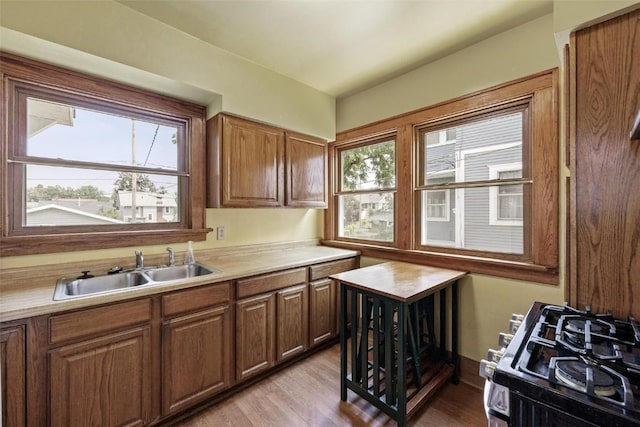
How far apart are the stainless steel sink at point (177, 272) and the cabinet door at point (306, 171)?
1.00m

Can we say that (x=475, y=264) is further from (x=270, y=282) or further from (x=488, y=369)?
(x=270, y=282)

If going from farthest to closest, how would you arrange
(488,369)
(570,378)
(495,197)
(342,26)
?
(495,197), (342,26), (488,369), (570,378)

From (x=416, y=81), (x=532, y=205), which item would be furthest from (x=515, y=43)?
(x=532, y=205)

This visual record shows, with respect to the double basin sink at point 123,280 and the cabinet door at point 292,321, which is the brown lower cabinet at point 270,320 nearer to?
the cabinet door at point 292,321

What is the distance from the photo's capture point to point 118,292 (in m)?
1.50

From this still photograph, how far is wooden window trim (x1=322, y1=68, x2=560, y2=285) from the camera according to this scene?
5.87ft

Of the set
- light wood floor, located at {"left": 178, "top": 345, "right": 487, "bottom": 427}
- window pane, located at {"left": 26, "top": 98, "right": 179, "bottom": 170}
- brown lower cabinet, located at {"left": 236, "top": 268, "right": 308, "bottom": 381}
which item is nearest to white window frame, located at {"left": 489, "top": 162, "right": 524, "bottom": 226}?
light wood floor, located at {"left": 178, "top": 345, "right": 487, "bottom": 427}

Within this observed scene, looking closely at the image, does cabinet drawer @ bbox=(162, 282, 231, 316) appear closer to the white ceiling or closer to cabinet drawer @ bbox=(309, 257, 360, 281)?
cabinet drawer @ bbox=(309, 257, 360, 281)

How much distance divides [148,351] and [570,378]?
193 cm

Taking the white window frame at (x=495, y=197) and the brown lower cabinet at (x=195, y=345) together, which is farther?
the white window frame at (x=495, y=197)

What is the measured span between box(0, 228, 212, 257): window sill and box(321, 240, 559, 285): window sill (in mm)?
1750

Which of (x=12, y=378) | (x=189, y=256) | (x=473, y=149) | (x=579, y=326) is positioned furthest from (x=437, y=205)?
(x=12, y=378)

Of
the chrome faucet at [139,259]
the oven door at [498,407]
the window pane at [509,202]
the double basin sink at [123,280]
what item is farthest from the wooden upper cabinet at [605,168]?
the chrome faucet at [139,259]

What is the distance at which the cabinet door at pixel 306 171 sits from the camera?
9.11 feet
